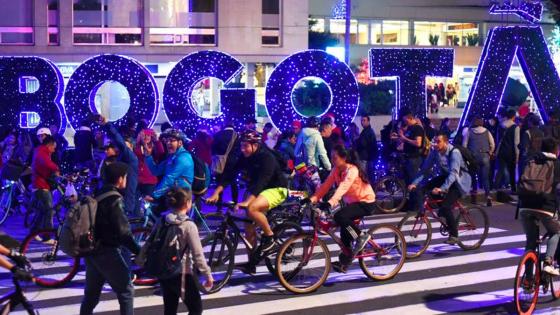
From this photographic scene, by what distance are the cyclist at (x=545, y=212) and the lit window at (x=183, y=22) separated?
37.0m

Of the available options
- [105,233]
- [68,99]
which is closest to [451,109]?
[68,99]

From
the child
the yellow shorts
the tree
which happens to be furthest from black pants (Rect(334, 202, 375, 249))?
the tree

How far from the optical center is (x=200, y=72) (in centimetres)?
1883

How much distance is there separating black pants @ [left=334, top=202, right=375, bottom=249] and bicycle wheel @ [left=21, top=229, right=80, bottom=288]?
10.9 ft

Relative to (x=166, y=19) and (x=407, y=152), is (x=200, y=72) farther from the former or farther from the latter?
(x=166, y=19)

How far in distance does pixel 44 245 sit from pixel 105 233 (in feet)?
11.5

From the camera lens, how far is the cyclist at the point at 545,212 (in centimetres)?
888

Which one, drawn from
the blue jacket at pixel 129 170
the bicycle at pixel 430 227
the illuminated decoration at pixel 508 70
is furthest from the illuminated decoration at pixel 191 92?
the bicycle at pixel 430 227

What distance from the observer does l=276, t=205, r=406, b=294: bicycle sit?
9820mm

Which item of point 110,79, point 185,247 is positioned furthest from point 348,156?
point 110,79

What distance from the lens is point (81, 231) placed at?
731 centimetres

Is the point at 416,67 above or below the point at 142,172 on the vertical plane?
→ above

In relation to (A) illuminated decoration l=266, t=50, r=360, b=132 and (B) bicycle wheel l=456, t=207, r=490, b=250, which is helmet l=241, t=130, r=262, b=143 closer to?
(B) bicycle wheel l=456, t=207, r=490, b=250

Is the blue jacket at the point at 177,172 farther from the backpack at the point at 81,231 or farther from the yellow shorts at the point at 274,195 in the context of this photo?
the backpack at the point at 81,231
